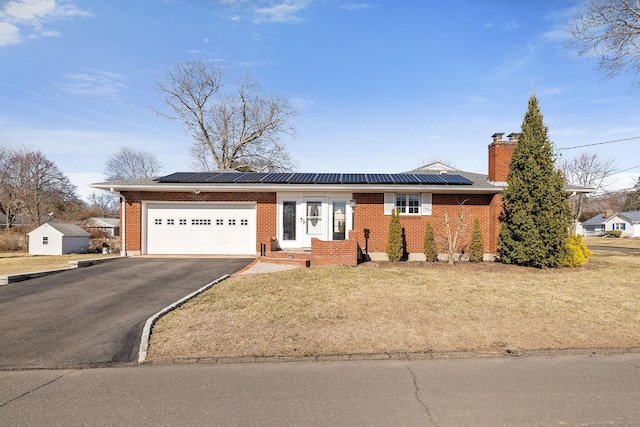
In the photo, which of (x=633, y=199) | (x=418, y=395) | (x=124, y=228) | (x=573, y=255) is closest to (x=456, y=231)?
(x=573, y=255)

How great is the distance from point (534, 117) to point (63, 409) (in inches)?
584

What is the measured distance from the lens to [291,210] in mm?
14461

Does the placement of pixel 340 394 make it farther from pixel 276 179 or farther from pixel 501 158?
pixel 501 158

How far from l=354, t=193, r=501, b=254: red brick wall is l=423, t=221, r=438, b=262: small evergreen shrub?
1.82 feet

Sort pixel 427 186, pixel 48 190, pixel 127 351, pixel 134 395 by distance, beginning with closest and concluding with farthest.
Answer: pixel 134 395 < pixel 127 351 < pixel 427 186 < pixel 48 190

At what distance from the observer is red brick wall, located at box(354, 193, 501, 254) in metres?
14.1

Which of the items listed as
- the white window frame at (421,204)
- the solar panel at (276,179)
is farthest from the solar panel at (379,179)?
the solar panel at (276,179)

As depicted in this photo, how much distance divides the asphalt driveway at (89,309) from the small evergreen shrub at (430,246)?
22.6ft

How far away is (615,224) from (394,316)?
67086mm

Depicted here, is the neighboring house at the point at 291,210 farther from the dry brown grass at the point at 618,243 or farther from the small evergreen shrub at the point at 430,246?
the dry brown grass at the point at 618,243

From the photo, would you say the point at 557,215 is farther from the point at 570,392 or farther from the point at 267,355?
the point at 267,355

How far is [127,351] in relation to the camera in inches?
199

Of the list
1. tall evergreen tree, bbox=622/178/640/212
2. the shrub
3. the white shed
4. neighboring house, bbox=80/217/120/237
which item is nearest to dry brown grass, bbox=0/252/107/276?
the white shed

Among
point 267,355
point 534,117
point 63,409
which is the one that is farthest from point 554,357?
point 534,117
